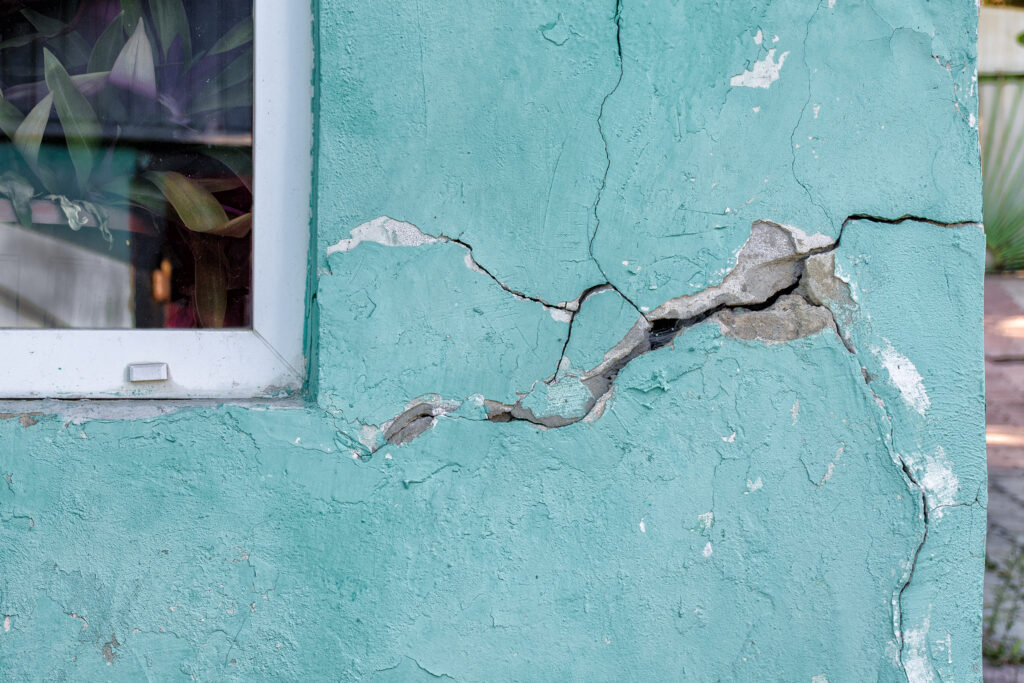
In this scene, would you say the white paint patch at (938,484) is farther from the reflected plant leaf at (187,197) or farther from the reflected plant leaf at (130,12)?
the reflected plant leaf at (130,12)

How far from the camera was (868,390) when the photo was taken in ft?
4.10

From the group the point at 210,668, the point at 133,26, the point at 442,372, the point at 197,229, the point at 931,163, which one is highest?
the point at 133,26

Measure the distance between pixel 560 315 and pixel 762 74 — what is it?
59 centimetres

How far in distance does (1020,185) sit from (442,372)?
9.49ft

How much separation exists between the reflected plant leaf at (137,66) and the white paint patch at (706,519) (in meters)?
1.36

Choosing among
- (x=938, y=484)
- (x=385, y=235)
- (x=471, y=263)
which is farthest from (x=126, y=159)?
(x=938, y=484)

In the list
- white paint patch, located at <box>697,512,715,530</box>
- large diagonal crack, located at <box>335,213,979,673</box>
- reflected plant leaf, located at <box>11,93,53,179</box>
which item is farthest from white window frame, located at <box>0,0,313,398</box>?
white paint patch, located at <box>697,512,715,530</box>

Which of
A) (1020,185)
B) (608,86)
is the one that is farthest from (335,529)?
(1020,185)

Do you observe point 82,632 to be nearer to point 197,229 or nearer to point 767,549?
point 197,229

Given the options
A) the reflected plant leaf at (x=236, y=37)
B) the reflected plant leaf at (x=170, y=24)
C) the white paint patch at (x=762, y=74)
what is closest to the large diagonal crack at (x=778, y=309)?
the white paint patch at (x=762, y=74)

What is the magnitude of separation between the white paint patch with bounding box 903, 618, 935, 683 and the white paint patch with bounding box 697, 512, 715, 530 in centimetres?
43

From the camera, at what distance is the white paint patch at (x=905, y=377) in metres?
1.25

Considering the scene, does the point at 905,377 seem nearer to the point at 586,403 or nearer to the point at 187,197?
the point at 586,403

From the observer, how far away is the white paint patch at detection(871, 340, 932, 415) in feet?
4.11
